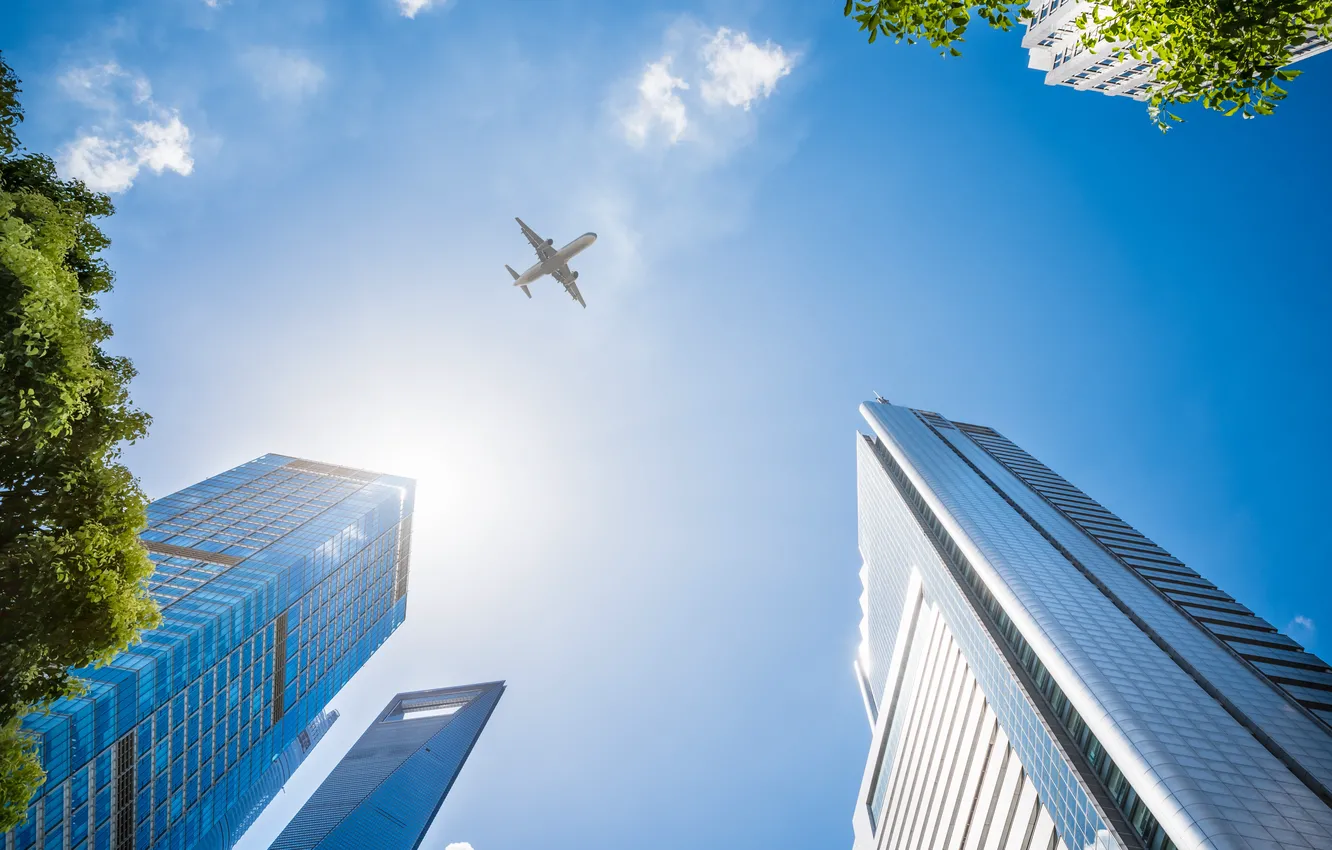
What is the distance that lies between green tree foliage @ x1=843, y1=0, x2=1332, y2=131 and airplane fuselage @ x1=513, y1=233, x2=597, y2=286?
49.9m

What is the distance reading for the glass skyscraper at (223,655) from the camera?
43.9 m

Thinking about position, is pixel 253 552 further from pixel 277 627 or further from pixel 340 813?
pixel 340 813

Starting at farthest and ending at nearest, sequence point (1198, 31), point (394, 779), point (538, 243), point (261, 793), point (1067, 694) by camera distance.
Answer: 1. point (394, 779)
2. point (261, 793)
3. point (538, 243)
4. point (1067, 694)
5. point (1198, 31)

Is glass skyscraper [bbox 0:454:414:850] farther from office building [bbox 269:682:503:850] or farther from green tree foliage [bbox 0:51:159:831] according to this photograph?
office building [bbox 269:682:503:850]

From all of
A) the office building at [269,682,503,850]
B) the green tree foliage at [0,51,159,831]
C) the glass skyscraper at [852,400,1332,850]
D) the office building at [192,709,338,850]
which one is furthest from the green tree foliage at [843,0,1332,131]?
the office building at [269,682,503,850]

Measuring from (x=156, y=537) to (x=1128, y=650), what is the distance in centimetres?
10101

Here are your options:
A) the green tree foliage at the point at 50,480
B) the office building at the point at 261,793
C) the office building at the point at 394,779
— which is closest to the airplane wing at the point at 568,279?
the green tree foliage at the point at 50,480

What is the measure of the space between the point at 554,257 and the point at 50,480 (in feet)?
161

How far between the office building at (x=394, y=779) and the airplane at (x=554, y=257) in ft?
433

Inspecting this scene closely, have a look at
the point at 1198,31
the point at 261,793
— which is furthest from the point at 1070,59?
the point at 261,793

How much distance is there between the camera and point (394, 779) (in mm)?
139250

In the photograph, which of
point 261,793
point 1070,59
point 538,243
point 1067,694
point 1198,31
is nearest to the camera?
point 1198,31

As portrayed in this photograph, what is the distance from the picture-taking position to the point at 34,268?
985 cm

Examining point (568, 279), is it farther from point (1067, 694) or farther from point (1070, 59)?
point (1070, 59)
